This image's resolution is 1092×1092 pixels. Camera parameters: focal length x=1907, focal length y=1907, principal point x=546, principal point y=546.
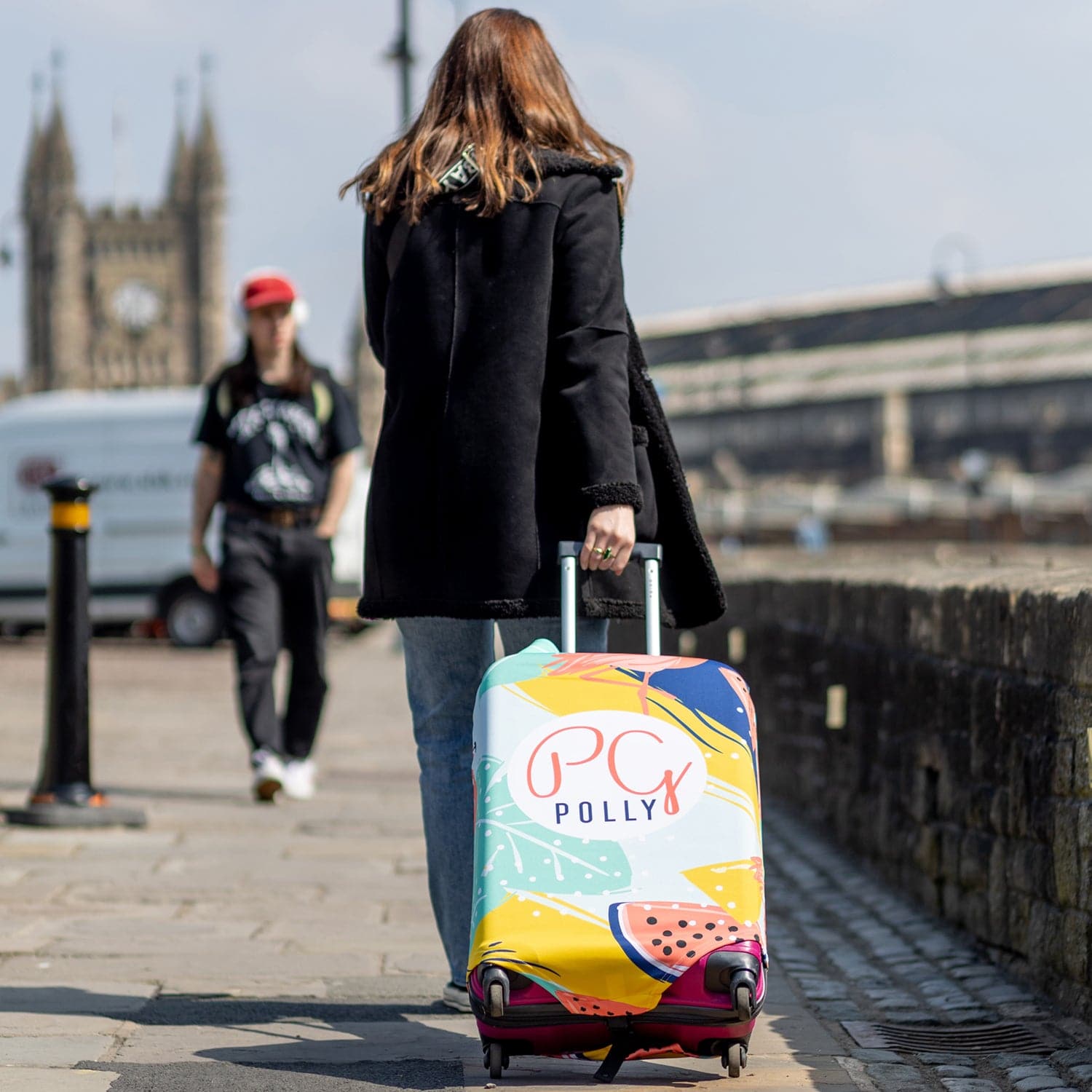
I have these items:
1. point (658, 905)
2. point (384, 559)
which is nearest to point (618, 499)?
point (384, 559)

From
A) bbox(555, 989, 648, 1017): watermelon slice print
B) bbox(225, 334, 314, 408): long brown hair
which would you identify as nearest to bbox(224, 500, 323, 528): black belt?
bbox(225, 334, 314, 408): long brown hair

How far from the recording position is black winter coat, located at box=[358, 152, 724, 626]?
3.20 metres

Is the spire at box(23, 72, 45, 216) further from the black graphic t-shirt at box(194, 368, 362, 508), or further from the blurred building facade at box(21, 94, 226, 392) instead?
the black graphic t-shirt at box(194, 368, 362, 508)

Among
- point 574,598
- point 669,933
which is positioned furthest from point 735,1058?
point 574,598

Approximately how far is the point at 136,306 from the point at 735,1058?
107121 millimetres

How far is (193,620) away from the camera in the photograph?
19.3 metres

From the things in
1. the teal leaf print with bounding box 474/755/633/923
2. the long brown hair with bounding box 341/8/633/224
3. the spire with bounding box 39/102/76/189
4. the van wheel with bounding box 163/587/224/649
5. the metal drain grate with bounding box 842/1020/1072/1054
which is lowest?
the van wheel with bounding box 163/587/224/649

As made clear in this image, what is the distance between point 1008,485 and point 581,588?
2455 inches

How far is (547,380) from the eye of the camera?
10.7ft

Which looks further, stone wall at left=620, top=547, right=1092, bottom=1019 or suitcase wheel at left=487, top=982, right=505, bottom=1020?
stone wall at left=620, top=547, right=1092, bottom=1019

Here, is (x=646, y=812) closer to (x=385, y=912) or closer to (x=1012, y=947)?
(x=1012, y=947)

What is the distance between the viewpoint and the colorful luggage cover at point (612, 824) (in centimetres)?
275

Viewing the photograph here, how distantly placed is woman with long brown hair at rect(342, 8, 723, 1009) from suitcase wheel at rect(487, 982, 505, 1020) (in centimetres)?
62

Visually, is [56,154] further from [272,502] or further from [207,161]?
[272,502]
